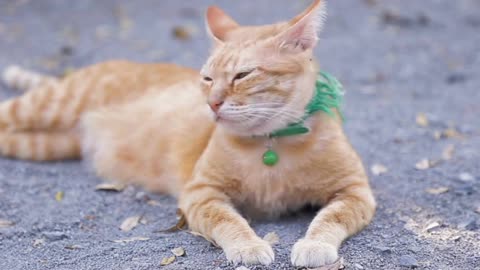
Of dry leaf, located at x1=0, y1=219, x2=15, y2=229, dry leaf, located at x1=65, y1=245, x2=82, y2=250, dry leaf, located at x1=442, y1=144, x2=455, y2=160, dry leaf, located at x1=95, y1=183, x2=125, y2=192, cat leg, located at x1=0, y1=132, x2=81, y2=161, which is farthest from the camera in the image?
cat leg, located at x1=0, y1=132, x2=81, y2=161

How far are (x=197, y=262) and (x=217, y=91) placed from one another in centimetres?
72

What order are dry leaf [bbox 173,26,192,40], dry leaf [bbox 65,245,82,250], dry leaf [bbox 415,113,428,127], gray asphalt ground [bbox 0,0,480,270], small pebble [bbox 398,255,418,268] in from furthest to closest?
dry leaf [bbox 173,26,192,40] < dry leaf [bbox 415,113,428,127] < dry leaf [bbox 65,245,82,250] < gray asphalt ground [bbox 0,0,480,270] < small pebble [bbox 398,255,418,268]

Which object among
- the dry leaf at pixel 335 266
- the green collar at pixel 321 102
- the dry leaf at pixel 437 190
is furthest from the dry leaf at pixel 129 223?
the dry leaf at pixel 437 190

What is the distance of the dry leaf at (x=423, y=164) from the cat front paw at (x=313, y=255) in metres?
1.65

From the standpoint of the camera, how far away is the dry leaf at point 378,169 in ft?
14.0

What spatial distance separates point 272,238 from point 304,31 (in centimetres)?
93

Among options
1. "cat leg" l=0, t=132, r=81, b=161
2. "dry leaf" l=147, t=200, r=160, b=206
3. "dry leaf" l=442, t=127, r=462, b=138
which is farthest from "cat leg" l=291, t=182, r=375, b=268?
"cat leg" l=0, t=132, r=81, b=161

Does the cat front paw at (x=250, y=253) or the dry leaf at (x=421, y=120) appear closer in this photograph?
the cat front paw at (x=250, y=253)

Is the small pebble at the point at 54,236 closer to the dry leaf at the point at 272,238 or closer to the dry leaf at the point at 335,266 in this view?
the dry leaf at the point at 272,238

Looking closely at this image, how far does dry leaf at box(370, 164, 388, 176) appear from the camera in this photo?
4.26m

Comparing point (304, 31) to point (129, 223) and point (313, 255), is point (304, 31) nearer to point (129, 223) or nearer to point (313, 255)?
point (313, 255)

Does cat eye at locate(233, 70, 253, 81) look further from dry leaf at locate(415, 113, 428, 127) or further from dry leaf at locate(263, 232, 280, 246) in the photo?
dry leaf at locate(415, 113, 428, 127)

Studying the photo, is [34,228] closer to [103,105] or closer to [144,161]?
[144,161]

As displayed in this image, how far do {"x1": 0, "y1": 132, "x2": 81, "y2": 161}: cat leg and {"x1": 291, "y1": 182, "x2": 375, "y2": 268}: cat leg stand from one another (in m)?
2.18
